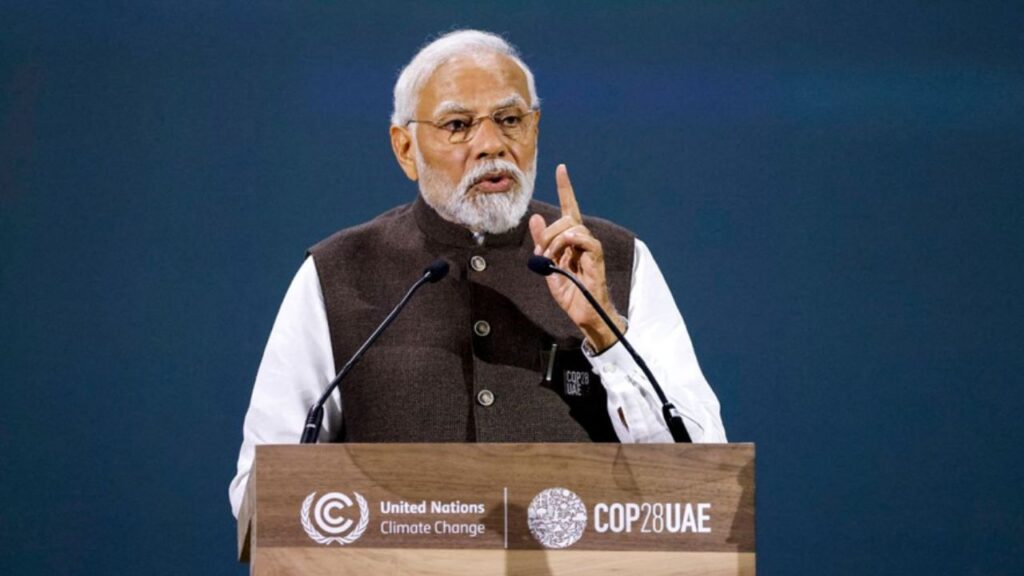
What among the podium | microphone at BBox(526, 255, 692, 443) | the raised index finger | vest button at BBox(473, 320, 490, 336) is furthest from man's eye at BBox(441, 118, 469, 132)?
the podium

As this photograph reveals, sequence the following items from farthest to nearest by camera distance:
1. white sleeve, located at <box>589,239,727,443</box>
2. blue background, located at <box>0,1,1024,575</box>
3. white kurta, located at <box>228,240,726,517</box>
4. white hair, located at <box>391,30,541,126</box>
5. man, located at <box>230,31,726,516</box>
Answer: blue background, located at <box>0,1,1024,575</box>
white hair, located at <box>391,30,541,126</box>
man, located at <box>230,31,726,516</box>
white kurta, located at <box>228,240,726,517</box>
white sleeve, located at <box>589,239,727,443</box>

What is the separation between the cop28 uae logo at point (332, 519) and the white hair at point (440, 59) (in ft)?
3.83

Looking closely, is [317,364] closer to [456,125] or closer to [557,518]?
[456,125]

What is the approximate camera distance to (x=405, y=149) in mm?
2818

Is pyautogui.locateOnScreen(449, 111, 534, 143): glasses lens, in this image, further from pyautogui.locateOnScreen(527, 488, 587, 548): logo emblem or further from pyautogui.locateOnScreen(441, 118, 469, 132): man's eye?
pyautogui.locateOnScreen(527, 488, 587, 548): logo emblem

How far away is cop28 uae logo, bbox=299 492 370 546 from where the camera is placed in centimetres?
171

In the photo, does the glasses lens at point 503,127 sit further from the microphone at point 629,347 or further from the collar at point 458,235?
the microphone at point 629,347

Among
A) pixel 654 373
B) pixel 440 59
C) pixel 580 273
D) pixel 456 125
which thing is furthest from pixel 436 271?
pixel 440 59

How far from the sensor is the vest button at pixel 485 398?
2.55m

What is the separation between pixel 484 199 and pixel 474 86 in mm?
213

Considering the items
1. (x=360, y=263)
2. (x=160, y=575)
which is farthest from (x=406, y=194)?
(x=160, y=575)

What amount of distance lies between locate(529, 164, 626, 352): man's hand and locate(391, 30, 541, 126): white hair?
423mm

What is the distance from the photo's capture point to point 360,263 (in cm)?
271

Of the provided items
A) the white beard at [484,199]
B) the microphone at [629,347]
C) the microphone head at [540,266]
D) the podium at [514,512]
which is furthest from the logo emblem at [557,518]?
the white beard at [484,199]
